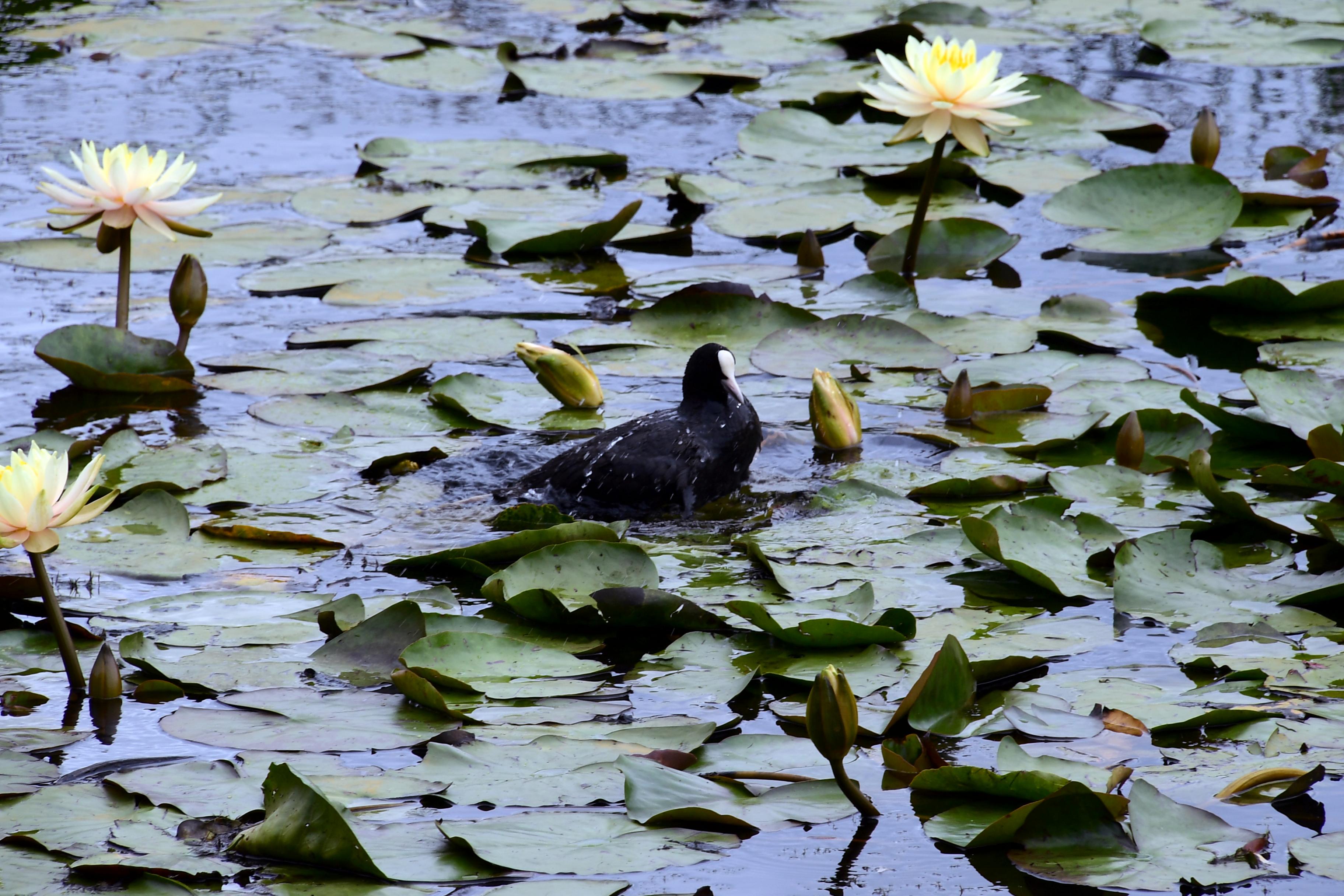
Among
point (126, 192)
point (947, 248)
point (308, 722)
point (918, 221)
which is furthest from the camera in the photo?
point (947, 248)

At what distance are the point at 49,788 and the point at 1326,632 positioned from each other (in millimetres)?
2758

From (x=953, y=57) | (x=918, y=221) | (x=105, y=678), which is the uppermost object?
(x=953, y=57)

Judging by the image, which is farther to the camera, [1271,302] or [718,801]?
[1271,302]

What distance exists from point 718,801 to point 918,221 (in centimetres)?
384

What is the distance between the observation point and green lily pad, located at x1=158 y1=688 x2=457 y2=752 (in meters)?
3.06

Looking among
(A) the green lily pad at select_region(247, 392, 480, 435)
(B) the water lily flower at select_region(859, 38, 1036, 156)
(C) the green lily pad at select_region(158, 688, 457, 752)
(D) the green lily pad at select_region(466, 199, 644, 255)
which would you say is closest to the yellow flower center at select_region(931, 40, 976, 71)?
(B) the water lily flower at select_region(859, 38, 1036, 156)

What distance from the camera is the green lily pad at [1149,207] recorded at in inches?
248

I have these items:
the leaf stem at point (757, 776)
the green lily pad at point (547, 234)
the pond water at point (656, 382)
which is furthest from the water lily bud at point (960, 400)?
the leaf stem at point (757, 776)

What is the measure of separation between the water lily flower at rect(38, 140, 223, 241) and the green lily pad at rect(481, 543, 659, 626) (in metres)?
2.01

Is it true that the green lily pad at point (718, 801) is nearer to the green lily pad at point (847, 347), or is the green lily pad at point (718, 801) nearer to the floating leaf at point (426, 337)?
the green lily pad at point (847, 347)

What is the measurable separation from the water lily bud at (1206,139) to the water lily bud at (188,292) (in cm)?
437

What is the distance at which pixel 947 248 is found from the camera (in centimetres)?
644

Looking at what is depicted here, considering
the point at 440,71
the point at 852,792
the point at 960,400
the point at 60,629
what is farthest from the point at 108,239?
the point at 440,71

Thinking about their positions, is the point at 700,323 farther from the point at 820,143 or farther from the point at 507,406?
the point at 820,143
